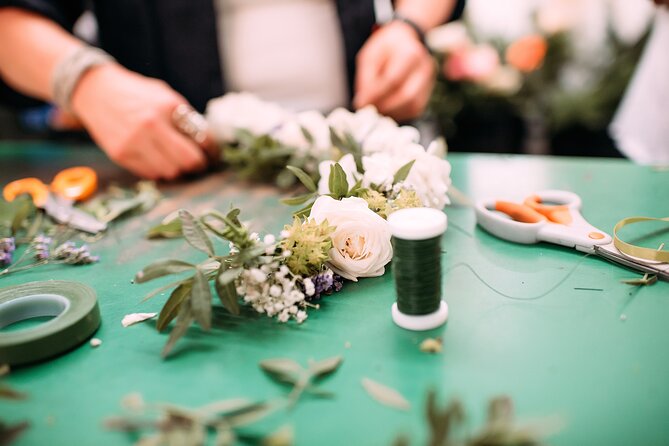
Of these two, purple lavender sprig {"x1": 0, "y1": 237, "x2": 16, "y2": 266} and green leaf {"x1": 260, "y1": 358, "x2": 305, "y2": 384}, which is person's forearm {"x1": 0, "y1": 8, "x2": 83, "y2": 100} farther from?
green leaf {"x1": 260, "y1": 358, "x2": 305, "y2": 384}

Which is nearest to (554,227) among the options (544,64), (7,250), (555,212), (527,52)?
(555,212)

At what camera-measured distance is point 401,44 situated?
1557mm

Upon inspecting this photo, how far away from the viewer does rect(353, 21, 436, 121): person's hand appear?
153cm

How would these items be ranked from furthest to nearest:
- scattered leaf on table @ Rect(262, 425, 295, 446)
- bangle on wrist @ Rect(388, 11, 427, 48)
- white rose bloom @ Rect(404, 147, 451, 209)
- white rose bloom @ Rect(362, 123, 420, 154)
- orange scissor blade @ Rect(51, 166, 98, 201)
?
bangle on wrist @ Rect(388, 11, 427, 48) < orange scissor blade @ Rect(51, 166, 98, 201) < white rose bloom @ Rect(362, 123, 420, 154) < white rose bloom @ Rect(404, 147, 451, 209) < scattered leaf on table @ Rect(262, 425, 295, 446)

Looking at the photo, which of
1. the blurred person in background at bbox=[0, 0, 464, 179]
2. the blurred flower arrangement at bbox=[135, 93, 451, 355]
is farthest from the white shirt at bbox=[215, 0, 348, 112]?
the blurred flower arrangement at bbox=[135, 93, 451, 355]

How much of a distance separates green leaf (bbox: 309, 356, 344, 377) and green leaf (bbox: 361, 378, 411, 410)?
4 cm

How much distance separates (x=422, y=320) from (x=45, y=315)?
582 mm

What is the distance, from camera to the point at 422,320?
2.51 feet

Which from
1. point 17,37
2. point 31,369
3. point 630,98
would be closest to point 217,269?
point 31,369

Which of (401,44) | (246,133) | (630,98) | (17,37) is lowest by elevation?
(630,98)

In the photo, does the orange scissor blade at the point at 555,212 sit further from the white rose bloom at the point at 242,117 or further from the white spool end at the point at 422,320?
the white rose bloom at the point at 242,117

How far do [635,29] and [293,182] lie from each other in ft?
6.51

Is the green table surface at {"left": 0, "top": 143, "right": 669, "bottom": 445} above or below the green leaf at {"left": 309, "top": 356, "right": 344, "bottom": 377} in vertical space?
below

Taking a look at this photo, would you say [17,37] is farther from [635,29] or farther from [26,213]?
[635,29]
